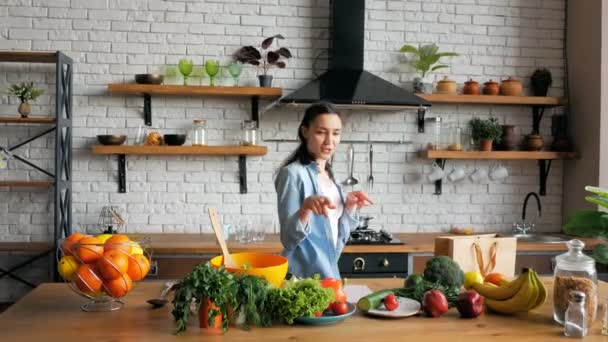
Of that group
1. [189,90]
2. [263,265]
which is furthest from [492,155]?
[263,265]

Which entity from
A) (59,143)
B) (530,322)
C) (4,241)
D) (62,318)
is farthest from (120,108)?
(530,322)

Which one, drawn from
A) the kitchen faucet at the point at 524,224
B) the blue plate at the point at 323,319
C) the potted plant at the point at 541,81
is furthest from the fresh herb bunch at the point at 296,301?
the potted plant at the point at 541,81

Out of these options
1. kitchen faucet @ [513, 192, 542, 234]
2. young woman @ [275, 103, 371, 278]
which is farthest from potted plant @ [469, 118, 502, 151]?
young woman @ [275, 103, 371, 278]

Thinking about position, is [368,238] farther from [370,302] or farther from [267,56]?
[370,302]

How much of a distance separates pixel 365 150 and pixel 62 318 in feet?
9.69

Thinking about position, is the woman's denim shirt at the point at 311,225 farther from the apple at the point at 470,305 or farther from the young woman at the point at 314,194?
the apple at the point at 470,305

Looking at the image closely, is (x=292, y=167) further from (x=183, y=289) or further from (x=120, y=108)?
(x=120, y=108)

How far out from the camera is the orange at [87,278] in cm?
160

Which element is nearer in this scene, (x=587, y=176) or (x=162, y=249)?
(x=162, y=249)

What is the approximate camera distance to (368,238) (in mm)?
3701

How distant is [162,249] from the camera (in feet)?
11.4

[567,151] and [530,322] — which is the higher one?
[567,151]

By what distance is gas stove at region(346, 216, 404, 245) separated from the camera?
3627mm

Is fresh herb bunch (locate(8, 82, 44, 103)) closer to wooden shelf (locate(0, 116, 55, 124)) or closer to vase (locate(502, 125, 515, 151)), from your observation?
wooden shelf (locate(0, 116, 55, 124))
